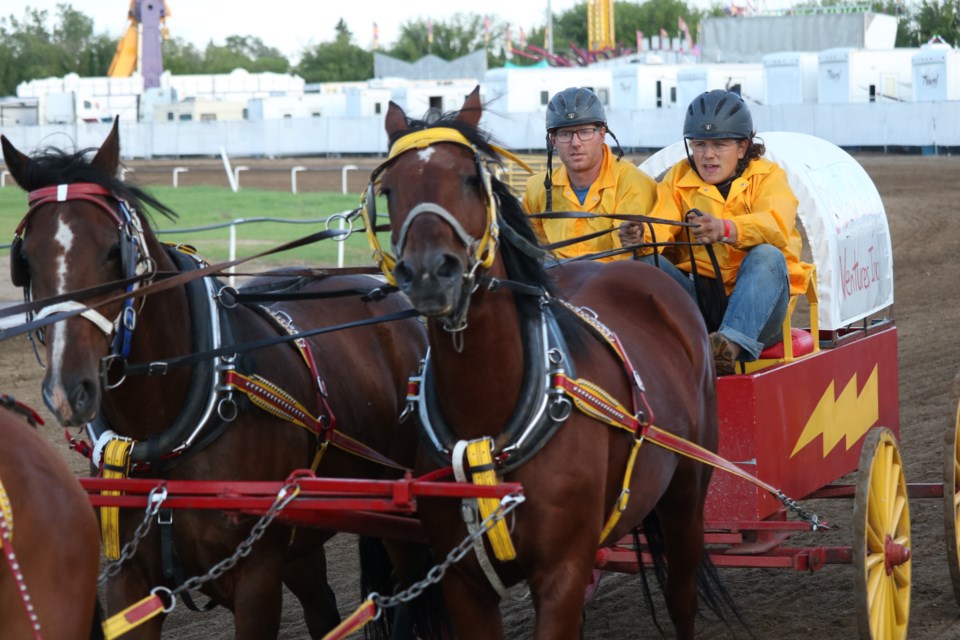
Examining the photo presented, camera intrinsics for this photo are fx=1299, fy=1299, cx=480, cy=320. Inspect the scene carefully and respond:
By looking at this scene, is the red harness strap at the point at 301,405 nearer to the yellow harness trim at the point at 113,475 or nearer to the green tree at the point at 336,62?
the yellow harness trim at the point at 113,475

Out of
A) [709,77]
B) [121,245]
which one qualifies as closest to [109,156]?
[121,245]

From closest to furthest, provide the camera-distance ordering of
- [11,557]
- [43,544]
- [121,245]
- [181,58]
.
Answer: [11,557] < [43,544] < [121,245] < [181,58]

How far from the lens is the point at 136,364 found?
3.71 m

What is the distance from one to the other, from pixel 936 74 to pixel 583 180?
29.3m

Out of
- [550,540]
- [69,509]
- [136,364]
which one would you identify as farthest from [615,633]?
[69,509]

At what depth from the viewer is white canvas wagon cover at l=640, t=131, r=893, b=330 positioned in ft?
18.3

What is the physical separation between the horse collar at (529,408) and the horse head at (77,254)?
88 centimetres

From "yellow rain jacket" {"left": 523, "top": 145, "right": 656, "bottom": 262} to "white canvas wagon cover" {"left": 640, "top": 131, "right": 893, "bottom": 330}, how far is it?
0.50 m

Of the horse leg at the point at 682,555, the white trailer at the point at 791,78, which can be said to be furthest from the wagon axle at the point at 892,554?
the white trailer at the point at 791,78

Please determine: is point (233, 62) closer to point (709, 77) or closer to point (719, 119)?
point (709, 77)

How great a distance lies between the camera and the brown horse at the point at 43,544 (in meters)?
2.48

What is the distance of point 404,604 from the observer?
4488mm

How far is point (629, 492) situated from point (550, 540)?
51cm

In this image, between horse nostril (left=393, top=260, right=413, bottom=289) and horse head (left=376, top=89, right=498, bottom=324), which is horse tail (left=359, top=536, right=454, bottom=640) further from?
horse nostril (left=393, top=260, right=413, bottom=289)
